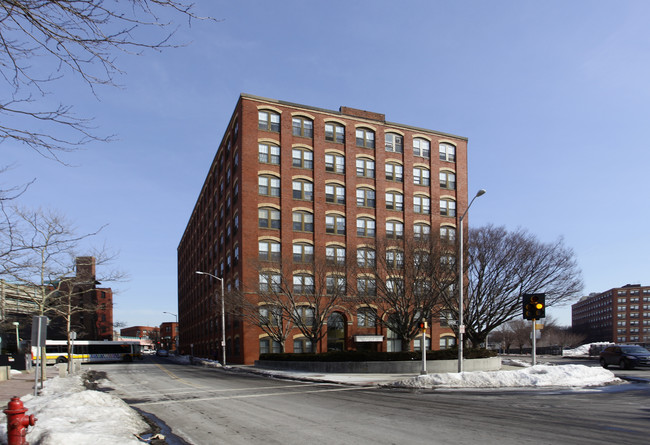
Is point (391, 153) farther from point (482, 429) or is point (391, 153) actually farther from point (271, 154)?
point (482, 429)

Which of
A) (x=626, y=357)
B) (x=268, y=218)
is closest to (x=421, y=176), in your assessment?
(x=268, y=218)

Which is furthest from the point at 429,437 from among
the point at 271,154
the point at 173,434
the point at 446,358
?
the point at 271,154

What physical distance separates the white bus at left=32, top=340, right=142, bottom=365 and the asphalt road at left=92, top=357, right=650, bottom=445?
168ft

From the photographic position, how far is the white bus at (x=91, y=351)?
62.7m

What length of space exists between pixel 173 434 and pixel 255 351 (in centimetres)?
3757

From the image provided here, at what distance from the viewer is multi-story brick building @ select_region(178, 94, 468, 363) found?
49125mm

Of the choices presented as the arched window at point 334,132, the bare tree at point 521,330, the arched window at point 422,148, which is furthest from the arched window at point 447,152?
the bare tree at point 521,330

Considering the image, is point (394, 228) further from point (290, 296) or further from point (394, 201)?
point (290, 296)

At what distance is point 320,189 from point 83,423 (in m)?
43.4

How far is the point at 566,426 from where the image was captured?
10.5m

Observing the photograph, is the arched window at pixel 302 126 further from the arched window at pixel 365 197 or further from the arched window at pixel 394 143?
the arched window at pixel 394 143

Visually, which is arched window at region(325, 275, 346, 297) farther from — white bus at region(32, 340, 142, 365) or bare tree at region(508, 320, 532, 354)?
bare tree at region(508, 320, 532, 354)

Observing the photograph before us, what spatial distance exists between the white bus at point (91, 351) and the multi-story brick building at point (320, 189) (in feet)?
51.1

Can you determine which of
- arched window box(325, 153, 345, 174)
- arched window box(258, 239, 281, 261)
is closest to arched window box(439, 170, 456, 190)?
arched window box(325, 153, 345, 174)
